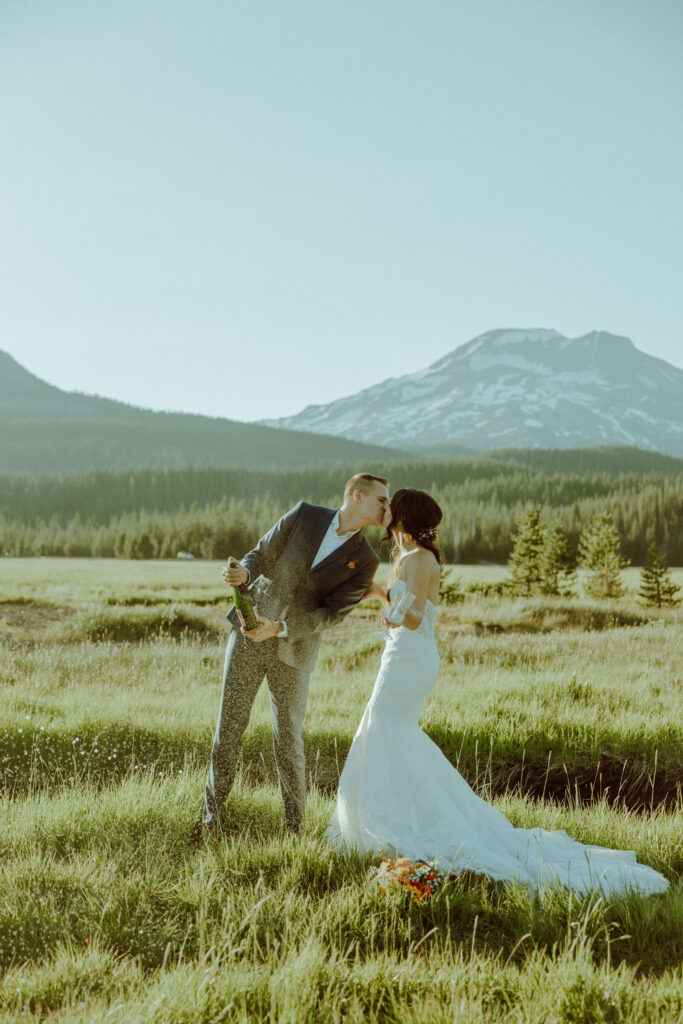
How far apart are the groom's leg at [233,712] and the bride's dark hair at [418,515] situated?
1.36 m

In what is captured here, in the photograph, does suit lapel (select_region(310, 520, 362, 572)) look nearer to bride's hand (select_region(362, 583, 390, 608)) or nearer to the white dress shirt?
the white dress shirt

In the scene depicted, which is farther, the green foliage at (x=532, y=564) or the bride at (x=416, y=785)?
the green foliage at (x=532, y=564)

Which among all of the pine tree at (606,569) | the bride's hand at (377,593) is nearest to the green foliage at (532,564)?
the pine tree at (606,569)

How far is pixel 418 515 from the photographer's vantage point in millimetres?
4926

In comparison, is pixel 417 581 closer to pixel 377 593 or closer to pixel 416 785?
pixel 377 593

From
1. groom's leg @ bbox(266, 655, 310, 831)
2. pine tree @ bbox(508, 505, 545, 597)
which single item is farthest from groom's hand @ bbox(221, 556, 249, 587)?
pine tree @ bbox(508, 505, 545, 597)

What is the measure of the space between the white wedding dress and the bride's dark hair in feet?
1.21

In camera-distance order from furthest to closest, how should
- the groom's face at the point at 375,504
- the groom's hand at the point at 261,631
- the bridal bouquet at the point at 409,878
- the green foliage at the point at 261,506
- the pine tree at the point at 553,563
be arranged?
the green foliage at the point at 261,506, the pine tree at the point at 553,563, the groom's face at the point at 375,504, the groom's hand at the point at 261,631, the bridal bouquet at the point at 409,878

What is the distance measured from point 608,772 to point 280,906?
4.99 m

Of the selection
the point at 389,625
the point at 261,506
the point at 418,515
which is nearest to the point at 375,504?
the point at 418,515

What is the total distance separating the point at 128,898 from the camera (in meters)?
3.93

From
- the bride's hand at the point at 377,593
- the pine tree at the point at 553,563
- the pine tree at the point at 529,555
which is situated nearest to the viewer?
the bride's hand at the point at 377,593

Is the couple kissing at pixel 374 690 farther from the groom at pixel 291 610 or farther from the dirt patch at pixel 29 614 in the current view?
the dirt patch at pixel 29 614

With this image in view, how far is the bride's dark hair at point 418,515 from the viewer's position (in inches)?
194
